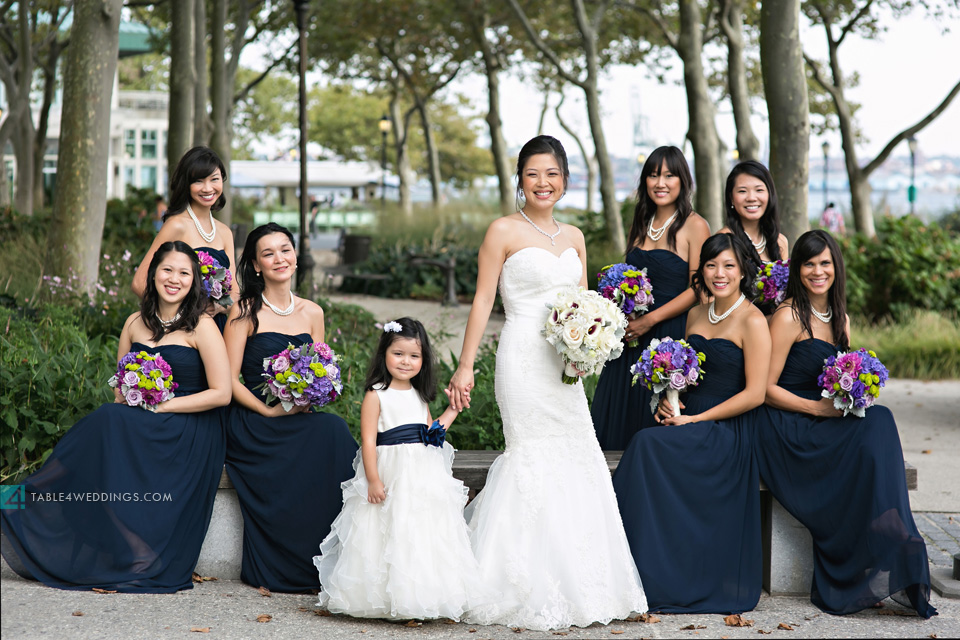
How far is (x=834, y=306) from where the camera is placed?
514 centimetres

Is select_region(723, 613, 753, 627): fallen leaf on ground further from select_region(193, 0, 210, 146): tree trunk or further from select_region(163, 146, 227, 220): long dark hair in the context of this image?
select_region(193, 0, 210, 146): tree trunk

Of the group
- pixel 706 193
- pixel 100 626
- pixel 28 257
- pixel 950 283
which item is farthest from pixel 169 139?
pixel 950 283

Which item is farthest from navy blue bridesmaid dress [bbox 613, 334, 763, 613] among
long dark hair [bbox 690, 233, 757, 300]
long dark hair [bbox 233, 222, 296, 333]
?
long dark hair [bbox 233, 222, 296, 333]

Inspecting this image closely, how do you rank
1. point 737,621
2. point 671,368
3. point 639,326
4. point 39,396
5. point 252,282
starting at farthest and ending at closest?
point 39,396 < point 639,326 < point 252,282 < point 671,368 < point 737,621

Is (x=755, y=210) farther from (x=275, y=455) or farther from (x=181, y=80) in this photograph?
(x=181, y=80)

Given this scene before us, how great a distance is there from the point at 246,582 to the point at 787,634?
9.04 feet

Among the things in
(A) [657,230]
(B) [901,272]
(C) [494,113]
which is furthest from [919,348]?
(C) [494,113]

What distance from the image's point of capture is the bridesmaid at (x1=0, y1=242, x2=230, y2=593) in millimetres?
4945

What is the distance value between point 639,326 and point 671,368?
79 cm

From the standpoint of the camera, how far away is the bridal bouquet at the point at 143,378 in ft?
16.2

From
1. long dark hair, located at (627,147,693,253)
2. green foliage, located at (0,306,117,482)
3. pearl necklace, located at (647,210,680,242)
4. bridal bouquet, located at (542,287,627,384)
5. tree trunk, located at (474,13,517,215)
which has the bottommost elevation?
green foliage, located at (0,306,117,482)

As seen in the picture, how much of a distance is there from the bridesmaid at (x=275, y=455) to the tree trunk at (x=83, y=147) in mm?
5024

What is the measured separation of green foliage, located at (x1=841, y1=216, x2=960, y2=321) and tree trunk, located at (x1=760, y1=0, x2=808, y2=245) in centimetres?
506

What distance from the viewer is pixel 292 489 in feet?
16.9
